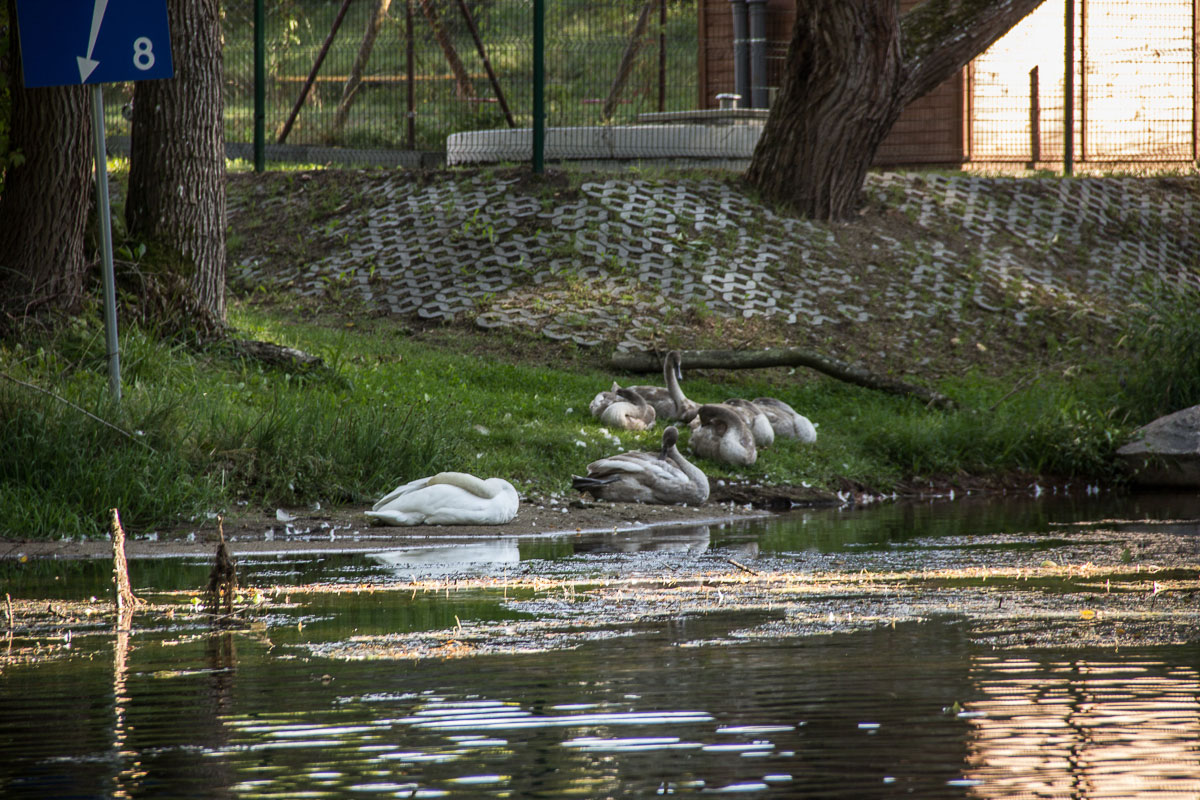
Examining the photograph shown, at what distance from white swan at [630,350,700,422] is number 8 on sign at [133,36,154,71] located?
5.80m

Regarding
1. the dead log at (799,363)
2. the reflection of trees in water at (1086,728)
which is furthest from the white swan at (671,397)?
the reflection of trees in water at (1086,728)

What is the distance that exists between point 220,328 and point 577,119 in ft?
39.6

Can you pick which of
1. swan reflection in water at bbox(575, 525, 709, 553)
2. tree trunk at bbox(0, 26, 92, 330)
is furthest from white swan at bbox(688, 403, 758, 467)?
tree trunk at bbox(0, 26, 92, 330)

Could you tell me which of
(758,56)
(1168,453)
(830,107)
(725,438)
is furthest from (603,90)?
(1168,453)

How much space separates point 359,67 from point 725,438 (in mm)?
12652

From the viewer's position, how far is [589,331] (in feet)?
57.9

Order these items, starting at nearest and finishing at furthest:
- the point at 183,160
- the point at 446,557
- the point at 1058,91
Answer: the point at 446,557 < the point at 183,160 < the point at 1058,91

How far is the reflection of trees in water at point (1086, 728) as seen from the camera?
4031 mm

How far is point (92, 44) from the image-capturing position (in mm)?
10406

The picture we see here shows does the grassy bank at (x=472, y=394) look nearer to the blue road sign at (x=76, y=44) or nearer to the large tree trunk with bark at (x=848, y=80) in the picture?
the large tree trunk with bark at (x=848, y=80)

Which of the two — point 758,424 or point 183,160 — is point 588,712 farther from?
point 183,160

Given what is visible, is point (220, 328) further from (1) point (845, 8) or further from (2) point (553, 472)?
(1) point (845, 8)

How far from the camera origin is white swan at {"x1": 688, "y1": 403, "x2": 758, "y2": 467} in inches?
520

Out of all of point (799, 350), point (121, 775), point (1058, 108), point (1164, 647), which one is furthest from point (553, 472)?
point (1058, 108)
